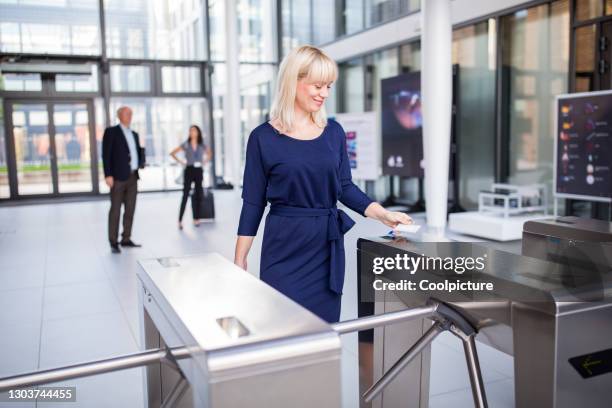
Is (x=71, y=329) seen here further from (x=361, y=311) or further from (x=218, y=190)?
(x=218, y=190)

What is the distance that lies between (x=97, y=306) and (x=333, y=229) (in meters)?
2.64

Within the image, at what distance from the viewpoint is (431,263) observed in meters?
1.52

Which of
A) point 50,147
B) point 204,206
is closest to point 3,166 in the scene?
point 50,147

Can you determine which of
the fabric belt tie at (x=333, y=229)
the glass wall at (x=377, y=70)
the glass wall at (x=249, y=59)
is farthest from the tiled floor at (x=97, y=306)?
the glass wall at (x=249, y=59)

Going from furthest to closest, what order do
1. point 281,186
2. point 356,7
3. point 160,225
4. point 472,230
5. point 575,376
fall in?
point 356,7 → point 160,225 → point 472,230 → point 281,186 → point 575,376

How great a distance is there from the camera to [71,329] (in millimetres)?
3443

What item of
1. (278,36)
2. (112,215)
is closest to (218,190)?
(278,36)

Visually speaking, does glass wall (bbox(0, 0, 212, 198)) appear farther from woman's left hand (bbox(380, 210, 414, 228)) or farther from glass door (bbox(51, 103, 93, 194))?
woman's left hand (bbox(380, 210, 414, 228))

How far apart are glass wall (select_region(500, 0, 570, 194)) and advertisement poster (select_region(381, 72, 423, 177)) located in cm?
124

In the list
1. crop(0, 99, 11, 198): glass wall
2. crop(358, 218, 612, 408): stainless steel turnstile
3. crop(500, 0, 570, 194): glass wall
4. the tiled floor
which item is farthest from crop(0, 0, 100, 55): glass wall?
crop(358, 218, 612, 408): stainless steel turnstile

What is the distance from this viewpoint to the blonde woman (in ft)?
5.70

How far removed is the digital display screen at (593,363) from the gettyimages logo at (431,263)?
285 mm

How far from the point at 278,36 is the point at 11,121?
5.59 meters
